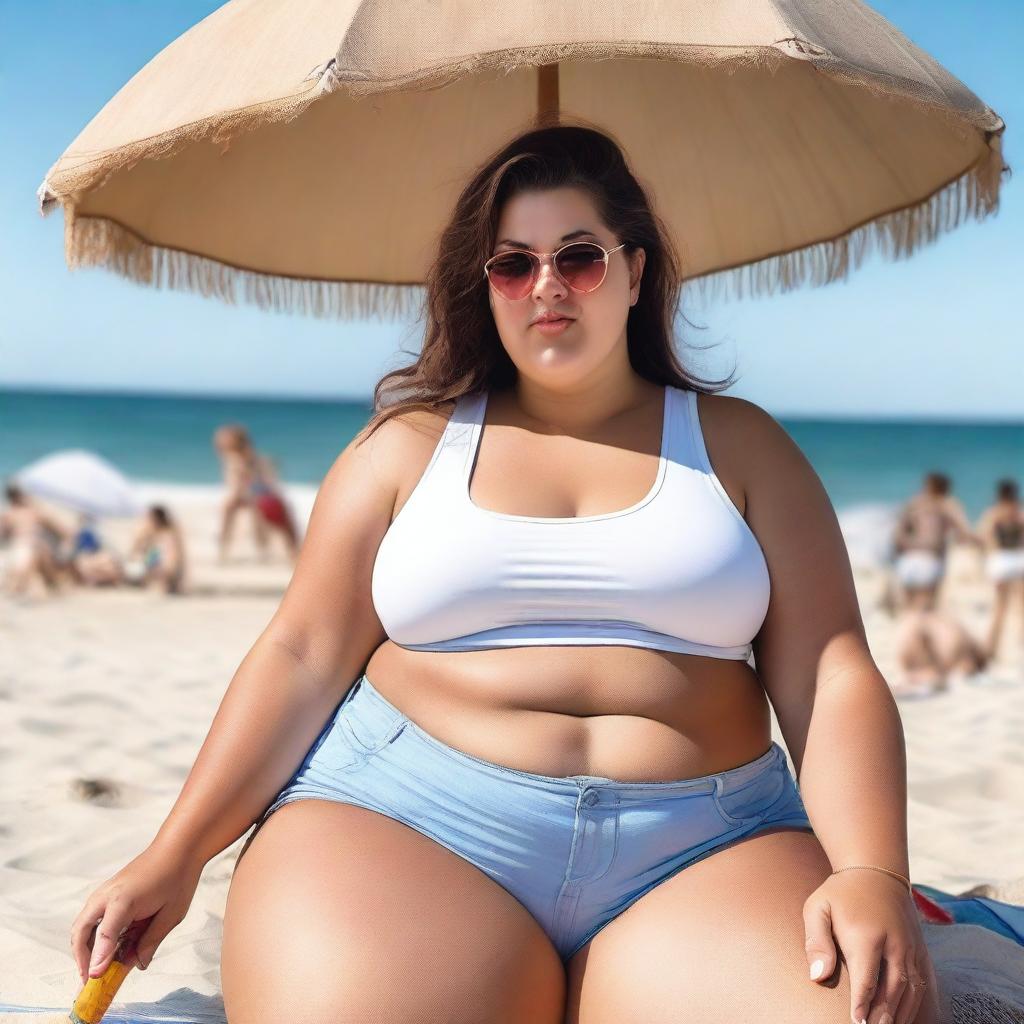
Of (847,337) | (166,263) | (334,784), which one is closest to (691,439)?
(334,784)

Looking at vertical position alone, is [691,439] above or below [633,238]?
below

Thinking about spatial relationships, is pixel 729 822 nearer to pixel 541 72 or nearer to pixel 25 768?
pixel 541 72

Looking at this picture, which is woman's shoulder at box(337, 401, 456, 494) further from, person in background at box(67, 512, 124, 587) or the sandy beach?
person in background at box(67, 512, 124, 587)

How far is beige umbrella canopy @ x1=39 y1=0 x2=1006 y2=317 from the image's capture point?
6.48 feet

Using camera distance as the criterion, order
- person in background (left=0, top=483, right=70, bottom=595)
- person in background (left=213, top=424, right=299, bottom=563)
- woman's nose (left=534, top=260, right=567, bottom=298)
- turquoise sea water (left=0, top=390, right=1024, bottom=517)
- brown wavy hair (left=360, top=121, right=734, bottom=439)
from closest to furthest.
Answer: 1. woman's nose (left=534, top=260, right=567, bottom=298)
2. brown wavy hair (left=360, top=121, right=734, bottom=439)
3. person in background (left=0, top=483, right=70, bottom=595)
4. person in background (left=213, top=424, right=299, bottom=563)
5. turquoise sea water (left=0, top=390, right=1024, bottom=517)

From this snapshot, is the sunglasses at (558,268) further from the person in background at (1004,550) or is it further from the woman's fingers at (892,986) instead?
the person in background at (1004,550)

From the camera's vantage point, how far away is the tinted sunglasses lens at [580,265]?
226 centimetres

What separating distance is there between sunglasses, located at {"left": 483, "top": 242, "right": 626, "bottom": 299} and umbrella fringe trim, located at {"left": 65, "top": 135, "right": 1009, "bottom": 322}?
2.70 feet

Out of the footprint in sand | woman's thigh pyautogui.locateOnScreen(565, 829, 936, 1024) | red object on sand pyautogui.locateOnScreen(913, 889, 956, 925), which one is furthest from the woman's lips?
the footprint in sand

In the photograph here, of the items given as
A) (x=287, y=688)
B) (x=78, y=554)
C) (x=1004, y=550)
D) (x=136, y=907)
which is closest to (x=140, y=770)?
(x=287, y=688)

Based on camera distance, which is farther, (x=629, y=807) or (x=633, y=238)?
(x=633, y=238)

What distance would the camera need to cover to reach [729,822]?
82.2 inches

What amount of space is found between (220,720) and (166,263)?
1.34 metres

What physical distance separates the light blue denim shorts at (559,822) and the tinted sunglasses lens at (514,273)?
2.78 ft
